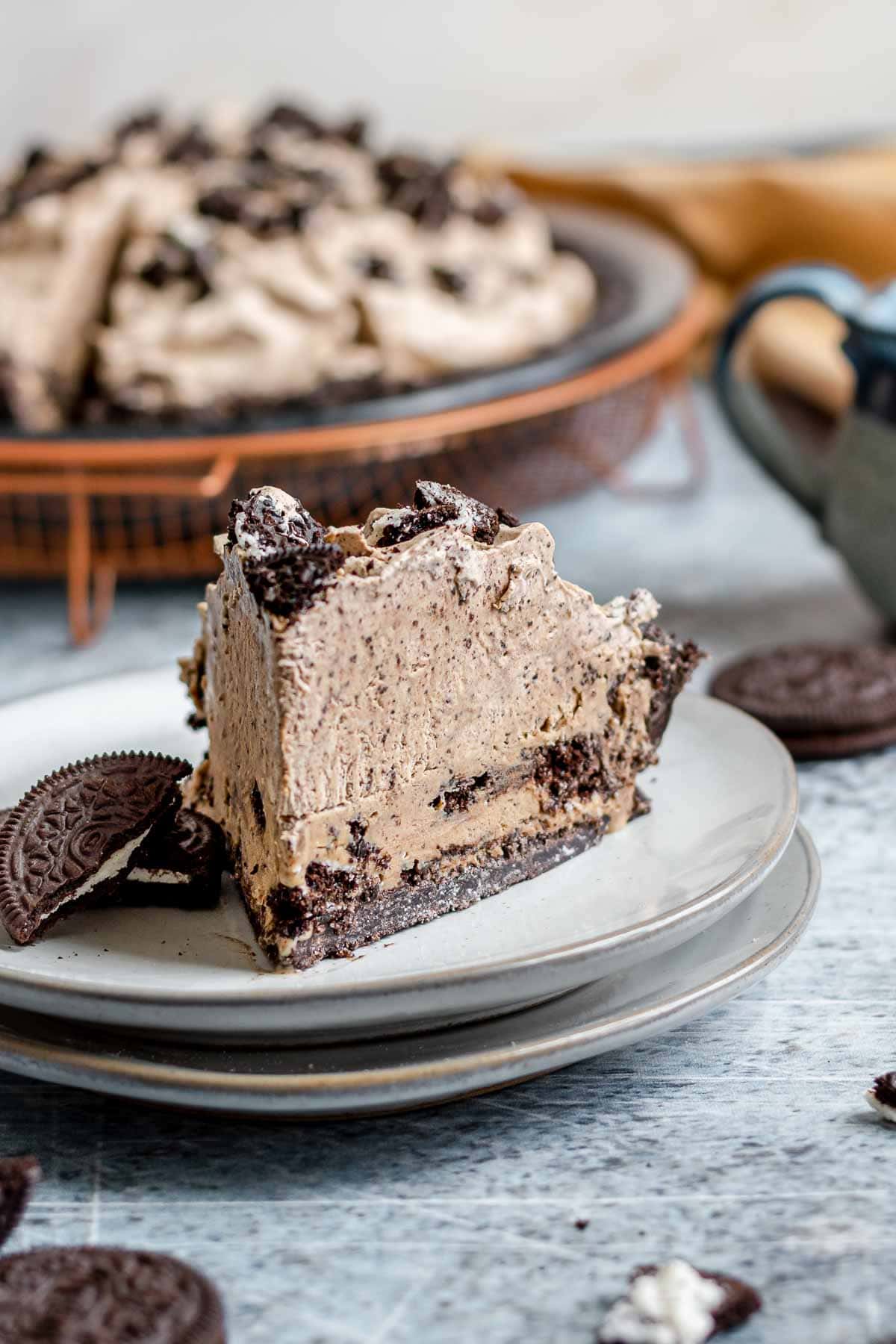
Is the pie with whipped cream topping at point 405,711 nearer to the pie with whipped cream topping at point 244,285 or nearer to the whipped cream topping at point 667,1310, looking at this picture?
the whipped cream topping at point 667,1310

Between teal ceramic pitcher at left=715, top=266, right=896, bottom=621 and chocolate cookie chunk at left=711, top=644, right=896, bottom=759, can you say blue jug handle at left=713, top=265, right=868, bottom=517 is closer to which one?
teal ceramic pitcher at left=715, top=266, right=896, bottom=621

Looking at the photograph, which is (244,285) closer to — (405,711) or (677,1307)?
(405,711)

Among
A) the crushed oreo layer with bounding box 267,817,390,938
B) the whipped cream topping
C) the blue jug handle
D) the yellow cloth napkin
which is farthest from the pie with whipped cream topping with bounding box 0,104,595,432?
the whipped cream topping

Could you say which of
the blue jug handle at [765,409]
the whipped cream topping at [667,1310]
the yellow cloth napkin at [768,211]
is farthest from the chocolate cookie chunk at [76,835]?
the yellow cloth napkin at [768,211]

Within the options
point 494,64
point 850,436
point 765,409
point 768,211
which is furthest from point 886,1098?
point 494,64

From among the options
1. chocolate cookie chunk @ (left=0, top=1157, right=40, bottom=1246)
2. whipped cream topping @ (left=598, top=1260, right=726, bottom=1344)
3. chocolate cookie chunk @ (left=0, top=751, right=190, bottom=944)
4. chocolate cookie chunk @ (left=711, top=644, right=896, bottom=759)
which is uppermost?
whipped cream topping @ (left=598, top=1260, right=726, bottom=1344)

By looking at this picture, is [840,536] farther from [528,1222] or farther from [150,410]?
[528,1222]
